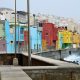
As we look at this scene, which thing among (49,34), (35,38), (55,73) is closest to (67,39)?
(49,34)

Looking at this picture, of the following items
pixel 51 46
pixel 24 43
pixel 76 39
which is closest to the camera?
pixel 24 43

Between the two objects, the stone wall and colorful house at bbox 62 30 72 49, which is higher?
the stone wall

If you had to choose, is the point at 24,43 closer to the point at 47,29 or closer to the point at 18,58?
the point at 47,29

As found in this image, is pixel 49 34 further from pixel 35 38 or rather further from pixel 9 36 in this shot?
pixel 9 36

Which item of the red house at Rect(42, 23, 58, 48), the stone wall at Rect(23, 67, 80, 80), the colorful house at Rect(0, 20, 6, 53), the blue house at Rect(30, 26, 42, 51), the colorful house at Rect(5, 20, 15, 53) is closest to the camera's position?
the stone wall at Rect(23, 67, 80, 80)

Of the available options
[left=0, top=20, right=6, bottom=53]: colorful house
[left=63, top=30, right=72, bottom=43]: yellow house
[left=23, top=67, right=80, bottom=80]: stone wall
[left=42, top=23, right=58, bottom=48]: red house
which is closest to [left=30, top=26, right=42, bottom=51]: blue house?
[left=42, top=23, right=58, bottom=48]: red house

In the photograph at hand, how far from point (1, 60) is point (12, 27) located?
42.1 metres

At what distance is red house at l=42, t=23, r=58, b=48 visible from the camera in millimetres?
87238

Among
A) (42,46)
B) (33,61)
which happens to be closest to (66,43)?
(42,46)

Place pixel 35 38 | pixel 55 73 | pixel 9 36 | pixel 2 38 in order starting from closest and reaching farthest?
pixel 55 73
pixel 2 38
pixel 9 36
pixel 35 38

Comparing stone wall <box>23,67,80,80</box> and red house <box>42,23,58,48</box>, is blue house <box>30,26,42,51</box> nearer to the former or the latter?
red house <box>42,23,58,48</box>

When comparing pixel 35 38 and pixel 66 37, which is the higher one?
pixel 35 38

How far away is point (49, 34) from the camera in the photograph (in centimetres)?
8831

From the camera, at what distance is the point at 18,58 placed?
31.0 metres
